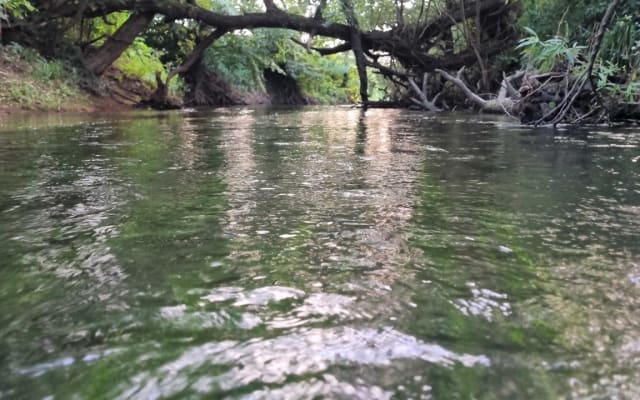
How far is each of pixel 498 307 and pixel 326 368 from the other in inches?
Answer: 17.1

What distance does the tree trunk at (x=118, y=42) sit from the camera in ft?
40.2

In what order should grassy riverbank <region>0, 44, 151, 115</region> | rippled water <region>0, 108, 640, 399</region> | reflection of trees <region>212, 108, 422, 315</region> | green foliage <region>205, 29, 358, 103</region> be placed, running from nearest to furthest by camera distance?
rippled water <region>0, 108, 640, 399</region>
reflection of trees <region>212, 108, 422, 315</region>
grassy riverbank <region>0, 44, 151, 115</region>
green foliage <region>205, 29, 358, 103</region>

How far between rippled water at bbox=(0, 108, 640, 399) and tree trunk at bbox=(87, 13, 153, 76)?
10743 millimetres

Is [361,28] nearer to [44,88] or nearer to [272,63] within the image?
[44,88]

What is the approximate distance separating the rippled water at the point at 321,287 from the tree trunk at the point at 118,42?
35.2 ft

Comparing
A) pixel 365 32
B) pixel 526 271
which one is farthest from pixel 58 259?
pixel 365 32

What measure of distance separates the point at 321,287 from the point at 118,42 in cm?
1297

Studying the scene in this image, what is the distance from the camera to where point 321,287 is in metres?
1.24

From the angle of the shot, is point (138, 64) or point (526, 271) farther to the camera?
point (138, 64)

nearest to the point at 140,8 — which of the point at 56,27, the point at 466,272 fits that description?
the point at 56,27

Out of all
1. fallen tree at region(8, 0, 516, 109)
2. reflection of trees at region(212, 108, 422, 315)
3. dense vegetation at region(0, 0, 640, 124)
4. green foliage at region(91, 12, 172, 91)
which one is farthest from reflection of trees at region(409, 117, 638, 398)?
green foliage at region(91, 12, 172, 91)

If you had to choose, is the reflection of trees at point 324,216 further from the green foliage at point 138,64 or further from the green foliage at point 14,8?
the green foliage at point 138,64

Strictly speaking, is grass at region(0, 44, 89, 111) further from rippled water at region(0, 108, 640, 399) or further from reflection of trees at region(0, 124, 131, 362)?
rippled water at region(0, 108, 640, 399)

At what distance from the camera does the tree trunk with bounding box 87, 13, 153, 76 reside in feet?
40.2
